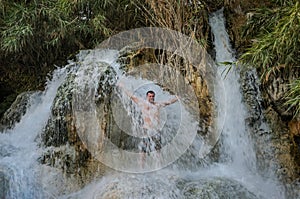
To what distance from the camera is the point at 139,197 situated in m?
4.02

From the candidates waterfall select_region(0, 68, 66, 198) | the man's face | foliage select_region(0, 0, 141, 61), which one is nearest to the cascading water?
waterfall select_region(0, 68, 66, 198)

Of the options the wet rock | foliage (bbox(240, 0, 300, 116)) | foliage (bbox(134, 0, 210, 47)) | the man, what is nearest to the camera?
the wet rock

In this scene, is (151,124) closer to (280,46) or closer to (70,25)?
(280,46)

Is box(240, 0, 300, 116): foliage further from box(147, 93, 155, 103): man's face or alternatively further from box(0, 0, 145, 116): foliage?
box(0, 0, 145, 116): foliage

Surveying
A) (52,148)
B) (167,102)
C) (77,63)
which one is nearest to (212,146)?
(167,102)

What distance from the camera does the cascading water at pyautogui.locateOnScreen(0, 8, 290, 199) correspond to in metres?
4.21

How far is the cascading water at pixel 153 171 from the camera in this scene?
4215mm

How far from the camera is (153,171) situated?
460 centimetres

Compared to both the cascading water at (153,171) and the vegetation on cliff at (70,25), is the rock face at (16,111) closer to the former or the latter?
the cascading water at (153,171)

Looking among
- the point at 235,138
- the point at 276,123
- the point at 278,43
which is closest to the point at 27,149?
the point at 235,138

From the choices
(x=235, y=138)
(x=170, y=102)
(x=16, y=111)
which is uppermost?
(x=170, y=102)

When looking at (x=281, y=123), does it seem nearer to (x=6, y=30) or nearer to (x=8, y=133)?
(x=8, y=133)

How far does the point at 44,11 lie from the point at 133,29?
136 cm

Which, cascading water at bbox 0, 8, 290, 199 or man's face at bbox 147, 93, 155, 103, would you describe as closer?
cascading water at bbox 0, 8, 290, 199
